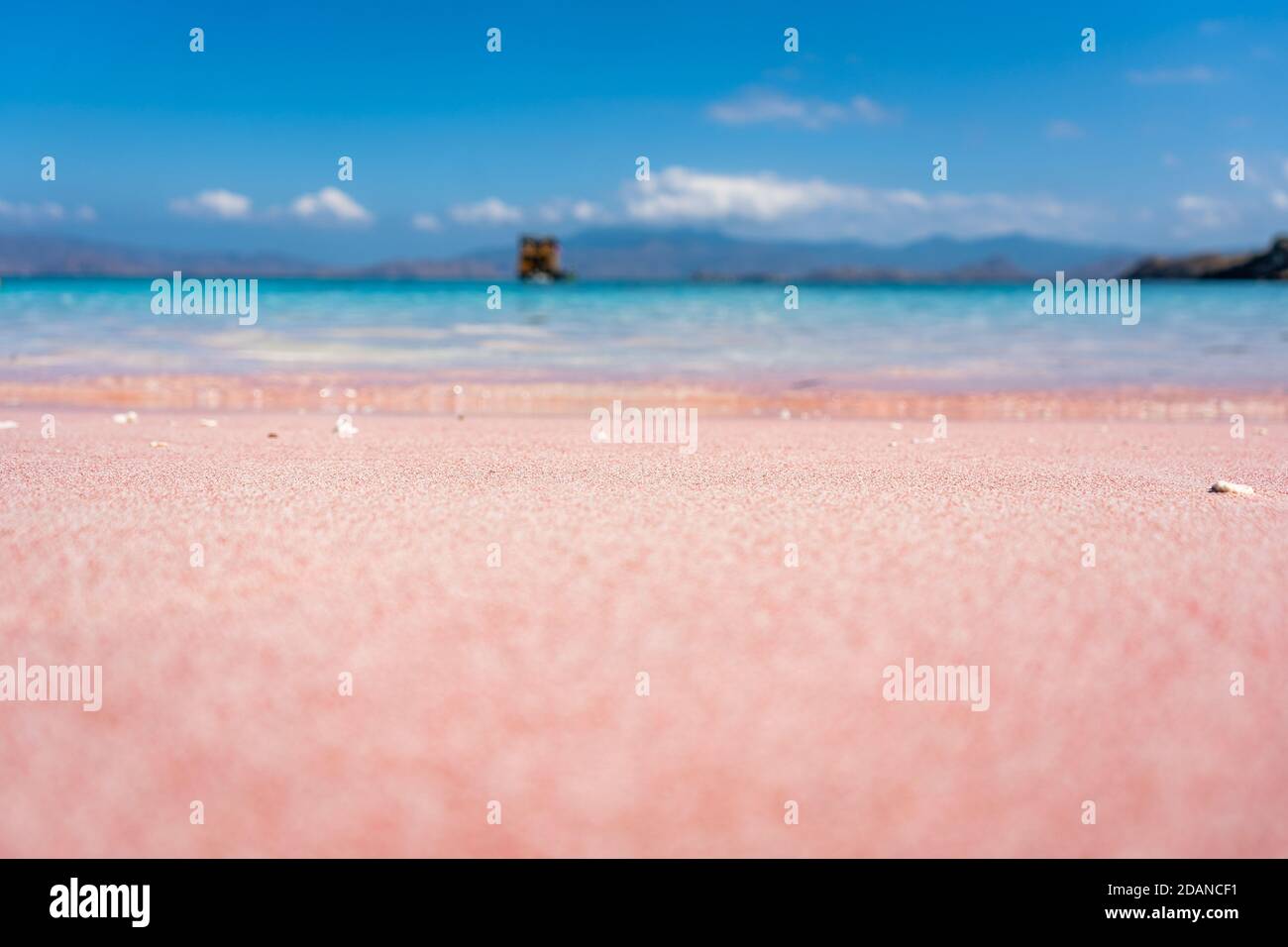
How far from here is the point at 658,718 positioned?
2.29 meters

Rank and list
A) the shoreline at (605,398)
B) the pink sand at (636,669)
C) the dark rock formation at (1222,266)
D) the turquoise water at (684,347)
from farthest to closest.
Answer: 1. the dark rock formation at (1222,266)
2. the turquoise water at (684,347)
3. the shoreline at (605,398)
4. the pink sand at (636,669)

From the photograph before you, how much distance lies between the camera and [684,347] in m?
17.1

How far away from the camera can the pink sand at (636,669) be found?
198 cm

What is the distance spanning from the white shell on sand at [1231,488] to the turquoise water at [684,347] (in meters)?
7.37

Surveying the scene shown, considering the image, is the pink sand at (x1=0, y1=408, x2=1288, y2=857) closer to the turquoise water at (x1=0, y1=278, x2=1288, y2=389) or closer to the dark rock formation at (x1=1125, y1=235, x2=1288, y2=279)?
the turquoise water at (x1=0, y1=278, x2=1288, y2=389)

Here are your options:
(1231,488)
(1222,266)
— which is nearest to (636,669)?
(1231,488)

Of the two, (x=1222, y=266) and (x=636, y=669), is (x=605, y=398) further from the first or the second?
(x=1222, y=266)

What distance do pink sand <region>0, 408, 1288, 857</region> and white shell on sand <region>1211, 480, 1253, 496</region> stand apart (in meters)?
0.22

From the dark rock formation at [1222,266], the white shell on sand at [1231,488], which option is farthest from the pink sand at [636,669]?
the dark rock formation at [1222,266]

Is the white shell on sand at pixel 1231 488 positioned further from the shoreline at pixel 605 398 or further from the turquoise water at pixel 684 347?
the turquoise water at pixel 684 347

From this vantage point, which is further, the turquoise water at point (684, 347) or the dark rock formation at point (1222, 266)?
the dark rock formation at point (1222, 266)

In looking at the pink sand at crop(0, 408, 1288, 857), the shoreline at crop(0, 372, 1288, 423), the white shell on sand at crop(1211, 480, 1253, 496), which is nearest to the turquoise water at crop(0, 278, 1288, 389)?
the shoreline at crop(0, 372, 1288, 423)

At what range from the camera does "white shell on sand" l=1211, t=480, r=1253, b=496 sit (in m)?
4.53

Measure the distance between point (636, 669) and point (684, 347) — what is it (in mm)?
14862
